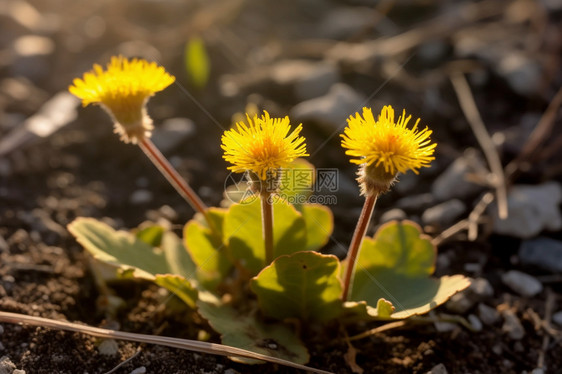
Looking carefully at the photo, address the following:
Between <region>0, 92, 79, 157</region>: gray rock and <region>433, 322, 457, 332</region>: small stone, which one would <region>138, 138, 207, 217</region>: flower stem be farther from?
<region>0, 92, 79, 157</region>: gray rock

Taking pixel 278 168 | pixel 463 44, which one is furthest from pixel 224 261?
pixel 463 44

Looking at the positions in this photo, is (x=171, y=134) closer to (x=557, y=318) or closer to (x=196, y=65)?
(x=196, y=65)

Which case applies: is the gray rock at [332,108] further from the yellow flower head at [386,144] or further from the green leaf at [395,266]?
the yellow flower head at [386,144]

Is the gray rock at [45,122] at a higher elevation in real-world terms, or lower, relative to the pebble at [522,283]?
higher

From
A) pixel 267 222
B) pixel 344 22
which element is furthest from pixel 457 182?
pixel 344 22

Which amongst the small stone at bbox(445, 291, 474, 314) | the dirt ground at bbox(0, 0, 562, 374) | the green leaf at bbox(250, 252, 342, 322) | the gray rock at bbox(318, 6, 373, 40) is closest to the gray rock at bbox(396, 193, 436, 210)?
the dirt ground at bbox(0, 0, 562, 374)

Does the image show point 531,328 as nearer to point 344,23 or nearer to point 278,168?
point 278,168

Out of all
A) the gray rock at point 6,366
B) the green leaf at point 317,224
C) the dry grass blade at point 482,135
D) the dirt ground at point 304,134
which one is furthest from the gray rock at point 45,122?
the dry grass blade at point 482,135
